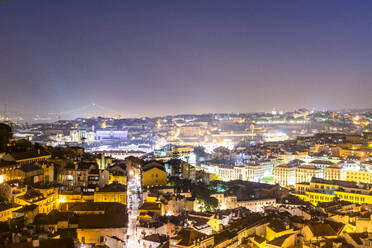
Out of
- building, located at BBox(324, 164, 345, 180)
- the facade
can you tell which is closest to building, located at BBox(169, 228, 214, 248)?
building, located at BBox(324, 164, 345, 180)

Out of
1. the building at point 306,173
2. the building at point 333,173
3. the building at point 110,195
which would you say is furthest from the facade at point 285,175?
the building at point 110,195

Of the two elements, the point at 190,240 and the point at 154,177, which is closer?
the point at 190,240

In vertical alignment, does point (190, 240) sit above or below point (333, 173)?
above

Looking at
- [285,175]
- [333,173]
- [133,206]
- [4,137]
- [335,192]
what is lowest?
[285,175]

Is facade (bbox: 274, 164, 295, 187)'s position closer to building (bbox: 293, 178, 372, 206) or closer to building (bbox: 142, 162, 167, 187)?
building (bbox: 293, 178, 372, 206)

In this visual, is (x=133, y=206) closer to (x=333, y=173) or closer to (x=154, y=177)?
(x=154, y=177)

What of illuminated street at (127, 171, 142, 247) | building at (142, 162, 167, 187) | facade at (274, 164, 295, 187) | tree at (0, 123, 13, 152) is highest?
tree at (0, 123, 13, 152)

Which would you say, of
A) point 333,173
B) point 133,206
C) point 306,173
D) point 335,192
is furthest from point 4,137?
point 333,173

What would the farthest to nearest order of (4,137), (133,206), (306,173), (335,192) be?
(306,173) < (335,192) < (4,137) < (133,206)

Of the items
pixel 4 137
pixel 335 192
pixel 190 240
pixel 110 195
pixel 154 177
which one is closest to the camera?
pixel 190 240

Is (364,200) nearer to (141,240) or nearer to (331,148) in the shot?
(141,240)

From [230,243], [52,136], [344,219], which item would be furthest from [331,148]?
[52,136]
